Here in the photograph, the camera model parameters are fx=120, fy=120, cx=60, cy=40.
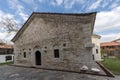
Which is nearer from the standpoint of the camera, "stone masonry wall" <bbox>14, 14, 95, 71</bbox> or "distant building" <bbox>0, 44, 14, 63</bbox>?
"stone masonry wall" <bbox>14, 14, 95, 71</bbox>

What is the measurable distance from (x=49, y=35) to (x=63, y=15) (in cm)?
294

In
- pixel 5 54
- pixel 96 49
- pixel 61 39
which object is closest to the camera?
pixel 61 39

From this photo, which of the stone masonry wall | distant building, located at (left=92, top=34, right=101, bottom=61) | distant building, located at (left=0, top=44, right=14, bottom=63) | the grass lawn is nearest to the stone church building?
the stone masonry wall

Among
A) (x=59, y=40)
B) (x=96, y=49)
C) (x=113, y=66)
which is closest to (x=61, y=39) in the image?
(x=59, y=40)

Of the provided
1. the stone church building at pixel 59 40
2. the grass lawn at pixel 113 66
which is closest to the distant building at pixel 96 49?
the grass lawn at pixel 113 66

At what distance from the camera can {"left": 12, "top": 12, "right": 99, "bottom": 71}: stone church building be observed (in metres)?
11.8

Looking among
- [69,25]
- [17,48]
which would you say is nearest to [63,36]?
[69,25]

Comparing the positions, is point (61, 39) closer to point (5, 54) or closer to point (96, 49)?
point (96, 49)

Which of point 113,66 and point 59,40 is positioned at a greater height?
point 59,40

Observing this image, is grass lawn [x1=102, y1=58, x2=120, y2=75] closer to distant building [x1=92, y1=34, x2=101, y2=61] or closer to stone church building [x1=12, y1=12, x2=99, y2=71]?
stone church building [x1=12, y1=12, x2=99, y2=71]

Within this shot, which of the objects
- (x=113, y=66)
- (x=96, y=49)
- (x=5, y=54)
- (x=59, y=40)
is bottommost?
(x=113, y=66)

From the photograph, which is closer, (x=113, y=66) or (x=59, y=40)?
(x=59, y=40)

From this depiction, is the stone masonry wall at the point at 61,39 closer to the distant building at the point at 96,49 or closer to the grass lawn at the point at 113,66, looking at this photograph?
the grass lawn at the point at 113,66

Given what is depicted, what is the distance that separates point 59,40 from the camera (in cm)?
1345
